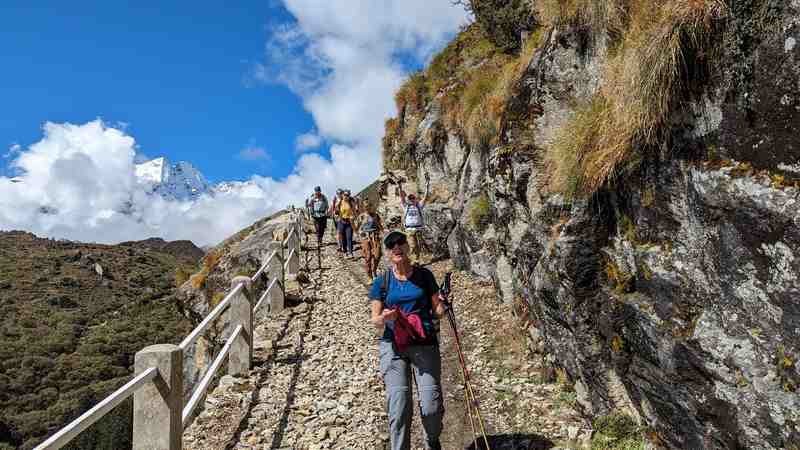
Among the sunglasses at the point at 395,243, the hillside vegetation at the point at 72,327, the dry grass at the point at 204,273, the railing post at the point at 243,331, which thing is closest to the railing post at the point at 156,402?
the sunglasses at the point at 395,243

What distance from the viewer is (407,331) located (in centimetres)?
457

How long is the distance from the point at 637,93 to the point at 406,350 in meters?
3.34

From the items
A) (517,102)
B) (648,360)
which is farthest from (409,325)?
(517,102)

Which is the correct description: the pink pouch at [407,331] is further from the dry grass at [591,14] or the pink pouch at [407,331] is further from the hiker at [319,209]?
the hiker at [319,209]

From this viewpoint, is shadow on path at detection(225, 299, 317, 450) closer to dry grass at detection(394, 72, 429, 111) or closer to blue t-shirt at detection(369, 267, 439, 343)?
blue t-shirt at detection(369, 267, 439, 343)

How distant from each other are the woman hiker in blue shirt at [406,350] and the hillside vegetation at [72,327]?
165 ft

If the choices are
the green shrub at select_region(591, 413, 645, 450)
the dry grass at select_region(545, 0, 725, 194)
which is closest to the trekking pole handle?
the dry grass at select_region(545, 0, 725, 194)

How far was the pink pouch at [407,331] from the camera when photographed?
455cm

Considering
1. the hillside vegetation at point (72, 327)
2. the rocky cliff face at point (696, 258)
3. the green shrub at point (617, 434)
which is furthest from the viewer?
the hillside vegetation at point (72, 327)

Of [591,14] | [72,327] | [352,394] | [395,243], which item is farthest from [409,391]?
[72,327]

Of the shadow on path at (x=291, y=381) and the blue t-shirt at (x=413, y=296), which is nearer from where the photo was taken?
the blue t-shirt at (x=413, y=296)

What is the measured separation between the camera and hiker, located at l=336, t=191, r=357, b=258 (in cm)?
1811

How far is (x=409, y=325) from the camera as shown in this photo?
4.58 m

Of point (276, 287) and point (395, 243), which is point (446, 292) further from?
point (276, 287)
